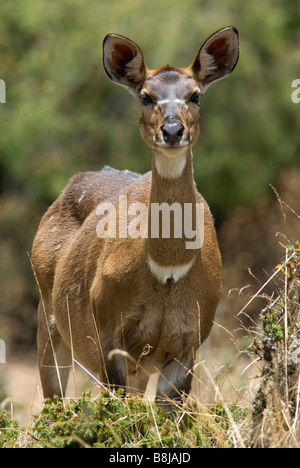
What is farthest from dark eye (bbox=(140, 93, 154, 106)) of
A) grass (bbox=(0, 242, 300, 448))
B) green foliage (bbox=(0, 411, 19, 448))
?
green foliage (bbox=(0, 411, 19, 448))

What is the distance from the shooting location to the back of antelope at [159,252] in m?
6.42

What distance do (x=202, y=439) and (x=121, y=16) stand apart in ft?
53.7

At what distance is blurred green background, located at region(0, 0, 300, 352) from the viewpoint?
63.6 feet

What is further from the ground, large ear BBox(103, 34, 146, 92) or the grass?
large ear BBox(103, 34, 146, 92)

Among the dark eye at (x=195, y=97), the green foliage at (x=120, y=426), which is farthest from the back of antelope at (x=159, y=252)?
the green foliage at (x=120, y=426)

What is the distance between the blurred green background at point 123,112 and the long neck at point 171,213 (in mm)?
12209

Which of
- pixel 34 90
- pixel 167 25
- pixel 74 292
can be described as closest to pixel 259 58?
pixel 167 25

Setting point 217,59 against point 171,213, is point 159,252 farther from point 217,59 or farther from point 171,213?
point 217,59

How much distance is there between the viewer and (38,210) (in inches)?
837

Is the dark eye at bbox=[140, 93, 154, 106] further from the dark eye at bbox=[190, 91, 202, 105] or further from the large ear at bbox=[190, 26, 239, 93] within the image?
the large ear at bbox=[190, 26, 239, 93]

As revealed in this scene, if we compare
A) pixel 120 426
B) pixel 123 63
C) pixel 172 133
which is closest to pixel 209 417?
pixel 120 426
